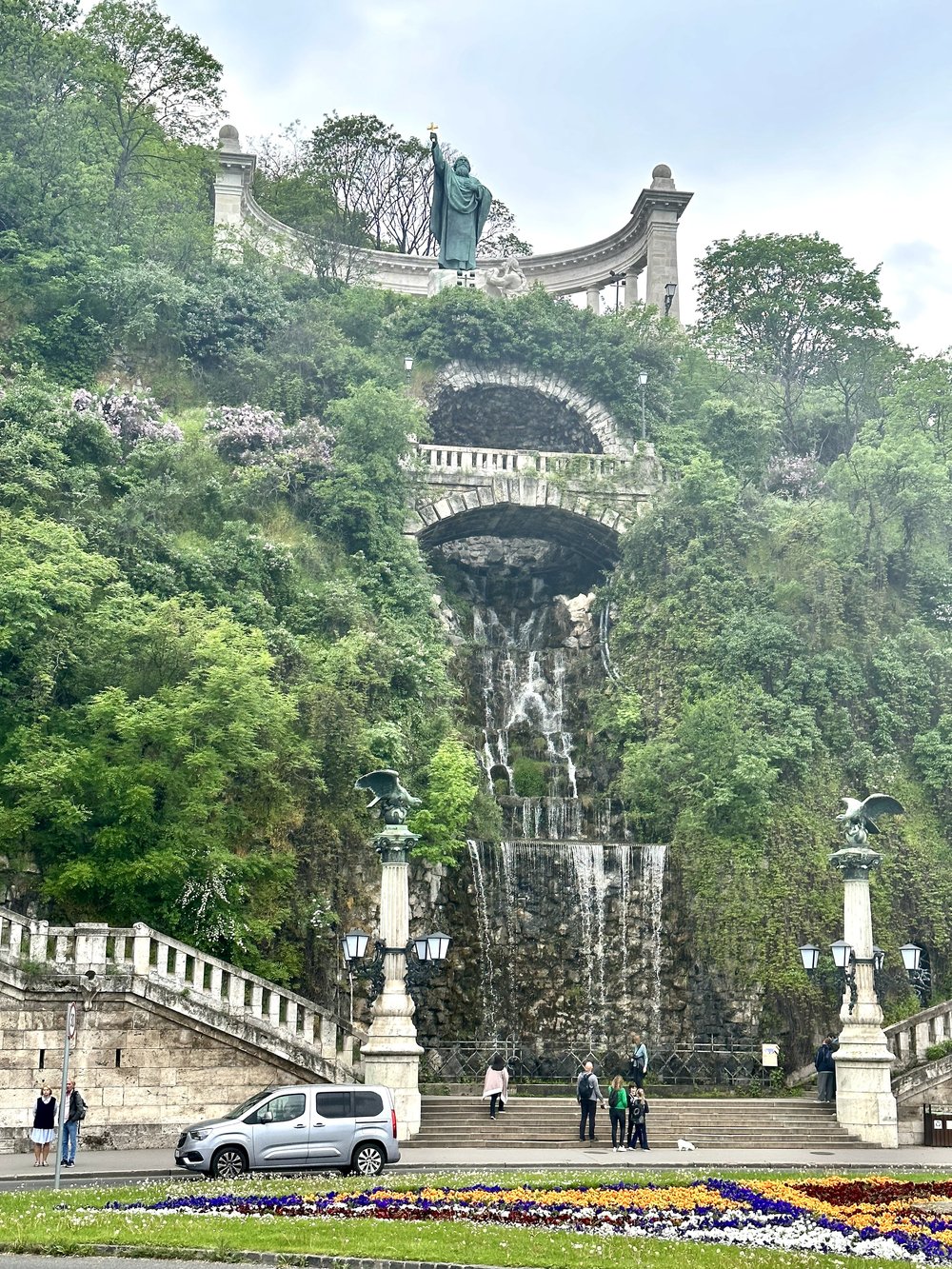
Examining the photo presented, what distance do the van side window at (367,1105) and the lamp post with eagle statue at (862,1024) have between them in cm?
1145

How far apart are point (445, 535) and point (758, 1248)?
37.4 meters

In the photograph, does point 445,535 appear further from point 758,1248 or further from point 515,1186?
point 758,1248

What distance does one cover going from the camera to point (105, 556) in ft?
121

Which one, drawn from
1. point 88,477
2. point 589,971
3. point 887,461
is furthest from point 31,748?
point 887,461

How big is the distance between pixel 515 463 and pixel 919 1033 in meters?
24.6

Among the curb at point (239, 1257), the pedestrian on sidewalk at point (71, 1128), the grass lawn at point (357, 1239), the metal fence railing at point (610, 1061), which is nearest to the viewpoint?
the curb at point (239, 1257)

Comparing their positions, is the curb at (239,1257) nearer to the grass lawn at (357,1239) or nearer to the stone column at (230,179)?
the grass lawn at (357,1239)

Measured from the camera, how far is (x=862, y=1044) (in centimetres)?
3014

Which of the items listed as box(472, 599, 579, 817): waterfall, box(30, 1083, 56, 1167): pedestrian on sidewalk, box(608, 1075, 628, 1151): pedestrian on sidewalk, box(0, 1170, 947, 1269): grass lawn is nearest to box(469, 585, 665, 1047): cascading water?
box(472, 599, 579, 817): waterfall

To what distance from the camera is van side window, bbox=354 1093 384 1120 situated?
22547 mm

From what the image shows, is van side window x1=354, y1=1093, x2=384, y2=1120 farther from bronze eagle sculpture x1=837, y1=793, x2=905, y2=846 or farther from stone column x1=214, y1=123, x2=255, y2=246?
stone column x1=214, y1=123, x2=255, y2=246

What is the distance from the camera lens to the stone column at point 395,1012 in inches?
1081

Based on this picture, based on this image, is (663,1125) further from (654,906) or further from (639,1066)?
(654,906)

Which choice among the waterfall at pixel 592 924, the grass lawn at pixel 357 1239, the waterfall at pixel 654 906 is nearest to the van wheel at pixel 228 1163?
the grass lawn at pixel 357 1239
